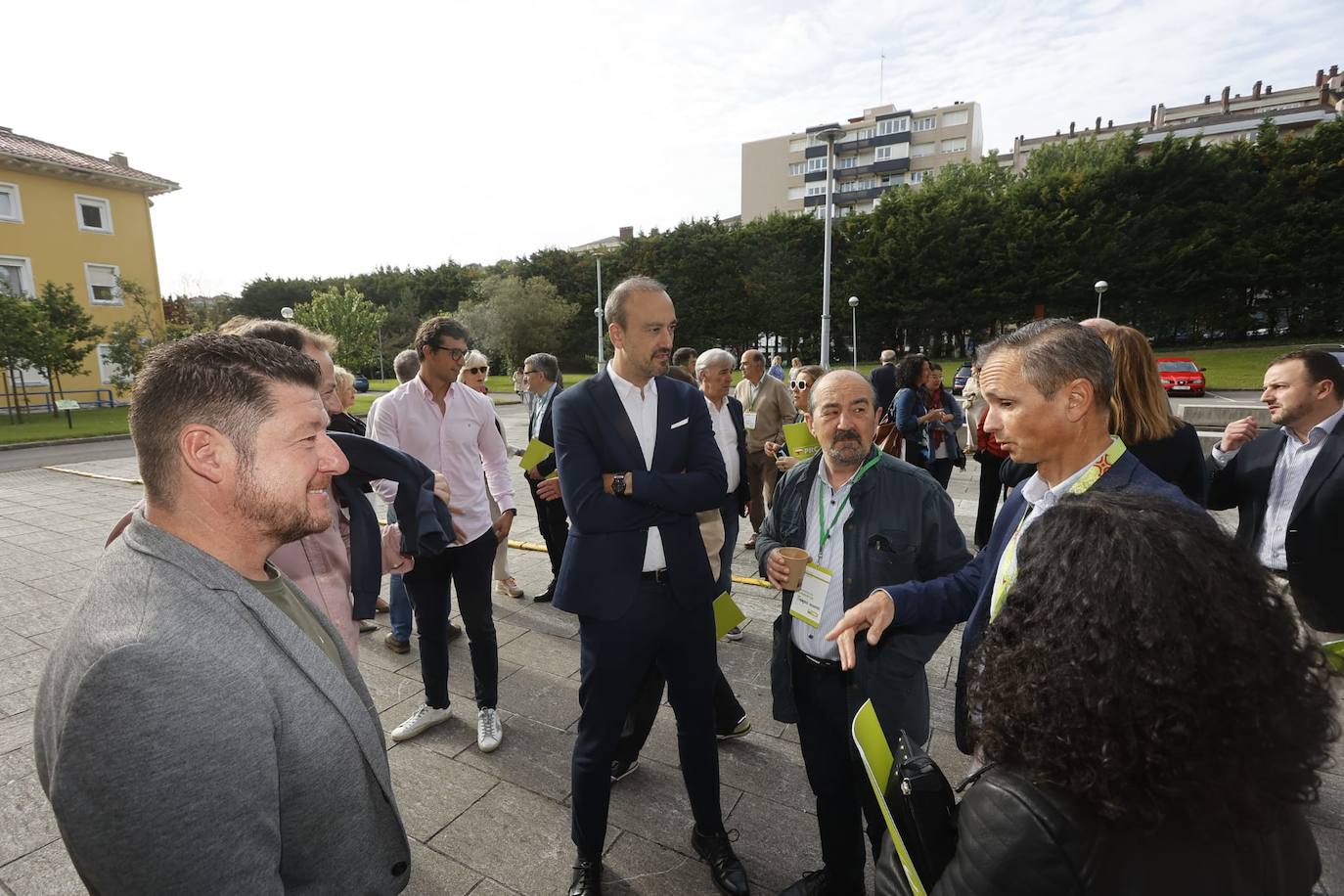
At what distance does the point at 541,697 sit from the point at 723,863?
169cm

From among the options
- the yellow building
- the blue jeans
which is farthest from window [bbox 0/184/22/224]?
the blue jeans

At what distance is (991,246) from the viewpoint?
37.2m

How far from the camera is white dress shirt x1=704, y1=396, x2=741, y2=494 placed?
4793 mm

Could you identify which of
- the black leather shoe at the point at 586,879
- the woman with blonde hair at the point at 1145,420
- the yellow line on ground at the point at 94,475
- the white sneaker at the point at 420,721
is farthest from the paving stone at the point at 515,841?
the yellow line on ground at the point at 94,475

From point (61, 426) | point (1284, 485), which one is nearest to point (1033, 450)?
point (1284, 485)

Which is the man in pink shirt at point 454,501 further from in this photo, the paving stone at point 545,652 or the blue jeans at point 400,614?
the blue jeans at point 400,614

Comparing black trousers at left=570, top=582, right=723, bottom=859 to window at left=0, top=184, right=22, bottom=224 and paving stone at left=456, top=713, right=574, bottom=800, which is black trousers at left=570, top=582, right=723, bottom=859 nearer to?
paving stone at left=456, top=713, right=574, bottom=800

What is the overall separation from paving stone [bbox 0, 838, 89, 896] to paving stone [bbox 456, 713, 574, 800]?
148cm

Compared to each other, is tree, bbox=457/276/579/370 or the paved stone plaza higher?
tree, bbox=457/276/579/370

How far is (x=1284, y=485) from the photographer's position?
3.11 m

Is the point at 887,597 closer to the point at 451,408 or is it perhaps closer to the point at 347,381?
the point at 451,408

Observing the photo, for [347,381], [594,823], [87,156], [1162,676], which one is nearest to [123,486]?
[347,381]

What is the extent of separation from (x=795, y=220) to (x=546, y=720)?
4562 cm

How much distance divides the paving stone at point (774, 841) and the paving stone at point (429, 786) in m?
1.22
